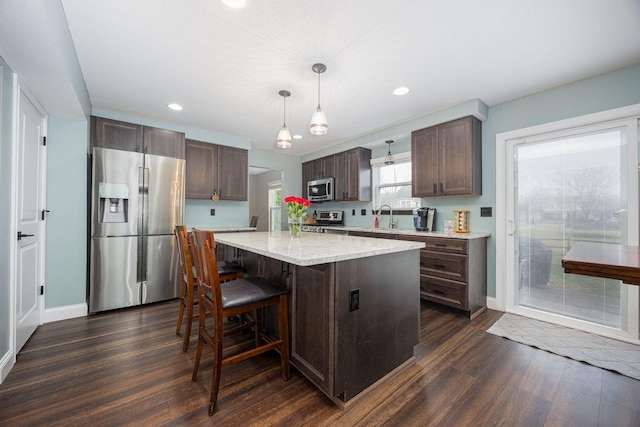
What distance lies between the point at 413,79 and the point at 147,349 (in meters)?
3.37

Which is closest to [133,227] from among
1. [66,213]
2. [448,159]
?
[66,213]

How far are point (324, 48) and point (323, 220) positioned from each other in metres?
3.63

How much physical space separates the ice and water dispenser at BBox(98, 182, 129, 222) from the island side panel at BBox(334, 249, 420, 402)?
2870 mm

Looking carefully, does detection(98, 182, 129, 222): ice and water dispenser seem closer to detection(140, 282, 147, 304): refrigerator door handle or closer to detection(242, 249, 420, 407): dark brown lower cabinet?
detection(140, 282, 147, 304): refrigerator door handle

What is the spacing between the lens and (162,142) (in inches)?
142

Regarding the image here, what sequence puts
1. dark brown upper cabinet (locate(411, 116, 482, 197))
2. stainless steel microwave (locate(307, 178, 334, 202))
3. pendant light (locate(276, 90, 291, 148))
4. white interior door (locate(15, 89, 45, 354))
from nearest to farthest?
white interior door (locate(15, 89, 45, 354)) < pendant light (locate(276, 90, 291, 148)) < dark brown upper cabinet (locate(411, 116, 482, 197)) < stainless steel microwave (locate(307, 178, 334, 202))

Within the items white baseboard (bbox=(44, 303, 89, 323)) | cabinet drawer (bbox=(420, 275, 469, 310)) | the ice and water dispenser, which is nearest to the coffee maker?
cabinet drawer (bbox=(420, 275, 469, 310))

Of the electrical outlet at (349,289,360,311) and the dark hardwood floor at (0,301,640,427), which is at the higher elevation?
the electrical outlet at (349,289,360,311)

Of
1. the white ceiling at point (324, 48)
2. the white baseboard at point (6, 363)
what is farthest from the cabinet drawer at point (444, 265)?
the white baseboard at point (6, 363)

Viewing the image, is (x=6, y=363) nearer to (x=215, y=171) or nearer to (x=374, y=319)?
(x=374, y=319)

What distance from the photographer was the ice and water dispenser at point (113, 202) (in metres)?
2.95

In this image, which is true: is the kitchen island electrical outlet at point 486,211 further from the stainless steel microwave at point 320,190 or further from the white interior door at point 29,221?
the white interior door at point 29,221

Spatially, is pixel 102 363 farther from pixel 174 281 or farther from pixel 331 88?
pixel 331 88

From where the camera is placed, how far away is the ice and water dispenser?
2947 mm
